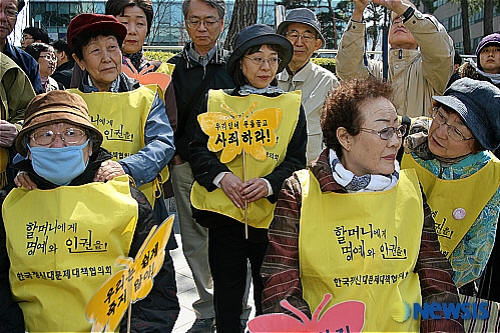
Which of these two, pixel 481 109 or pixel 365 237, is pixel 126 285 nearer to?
pixel 365 237

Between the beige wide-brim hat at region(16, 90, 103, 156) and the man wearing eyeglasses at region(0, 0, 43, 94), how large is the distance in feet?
3.57

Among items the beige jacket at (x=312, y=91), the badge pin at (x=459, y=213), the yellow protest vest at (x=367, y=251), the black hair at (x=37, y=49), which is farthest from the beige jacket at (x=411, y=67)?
the black hair at (x=37, y=49)

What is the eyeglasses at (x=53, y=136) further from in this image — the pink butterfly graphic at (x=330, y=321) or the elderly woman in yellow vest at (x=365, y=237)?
the pink butterfly graphic at (x=330, y=321)

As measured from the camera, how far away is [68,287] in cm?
202

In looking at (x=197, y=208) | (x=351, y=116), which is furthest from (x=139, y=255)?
(x=197, y=208)

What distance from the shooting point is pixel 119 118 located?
2.73 metres

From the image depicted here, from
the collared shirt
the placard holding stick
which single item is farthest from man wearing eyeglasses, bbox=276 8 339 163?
the placard holding stick

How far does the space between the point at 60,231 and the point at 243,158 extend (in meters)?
1.08

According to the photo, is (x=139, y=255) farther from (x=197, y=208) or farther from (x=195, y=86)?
(x=195, y=86)

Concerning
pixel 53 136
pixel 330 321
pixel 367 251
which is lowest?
pixel 330 321

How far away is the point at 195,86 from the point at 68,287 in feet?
5.83

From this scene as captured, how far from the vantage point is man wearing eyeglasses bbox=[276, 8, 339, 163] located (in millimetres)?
3531

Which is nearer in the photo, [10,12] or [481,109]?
[481,109]

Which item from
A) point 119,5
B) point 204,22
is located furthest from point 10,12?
point 204,22
